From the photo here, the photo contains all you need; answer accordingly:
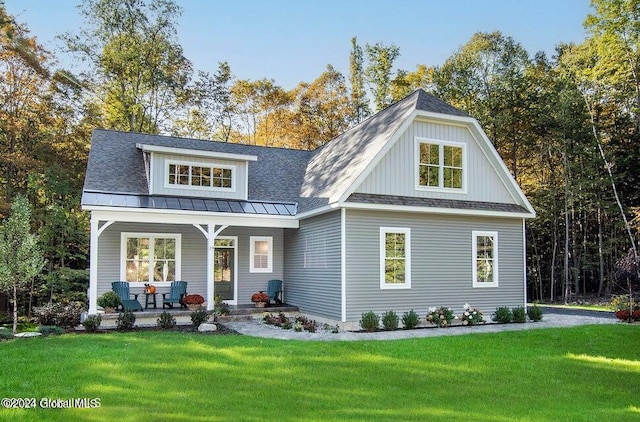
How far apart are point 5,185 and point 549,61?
2661cm

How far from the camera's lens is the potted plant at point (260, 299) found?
14680 millimetres

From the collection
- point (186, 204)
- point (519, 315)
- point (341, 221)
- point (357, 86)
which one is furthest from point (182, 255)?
point (357, 86)

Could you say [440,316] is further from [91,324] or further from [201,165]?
[91,324]

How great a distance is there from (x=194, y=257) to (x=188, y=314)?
230cm

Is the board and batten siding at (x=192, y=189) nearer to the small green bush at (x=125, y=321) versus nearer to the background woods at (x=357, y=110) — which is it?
the small green bush at (x=125, y=321)

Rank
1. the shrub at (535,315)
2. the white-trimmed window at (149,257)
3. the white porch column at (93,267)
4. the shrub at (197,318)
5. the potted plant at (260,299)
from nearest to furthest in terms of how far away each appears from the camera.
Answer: the shrub at (197,318) → the white porch column at (93,267) → the shrub at (535,315) → the white-trimmed window at (149,257) → the potted plant at (260,299)

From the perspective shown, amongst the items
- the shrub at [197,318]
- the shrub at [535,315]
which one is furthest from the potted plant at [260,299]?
the shrub at [535,315]

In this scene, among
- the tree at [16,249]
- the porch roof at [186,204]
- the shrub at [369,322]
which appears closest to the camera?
the tree at [16,249]

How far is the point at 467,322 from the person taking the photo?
13289 mm

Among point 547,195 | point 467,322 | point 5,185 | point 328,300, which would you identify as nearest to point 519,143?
point 547,195

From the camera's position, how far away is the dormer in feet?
49.1

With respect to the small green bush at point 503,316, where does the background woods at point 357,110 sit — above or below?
above

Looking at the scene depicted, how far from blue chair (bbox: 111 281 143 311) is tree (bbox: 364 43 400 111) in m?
20.5

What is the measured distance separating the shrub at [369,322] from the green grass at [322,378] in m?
1.73
